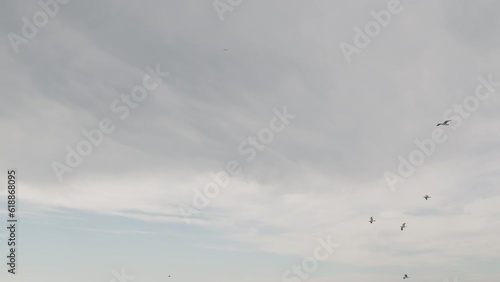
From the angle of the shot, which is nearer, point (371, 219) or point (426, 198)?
point (426, 198)

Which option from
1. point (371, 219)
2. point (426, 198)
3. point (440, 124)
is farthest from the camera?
point (371, 219)

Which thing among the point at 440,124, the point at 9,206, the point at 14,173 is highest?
the point at 440,124

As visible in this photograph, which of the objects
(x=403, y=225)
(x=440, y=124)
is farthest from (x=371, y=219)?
(x=440, y=124)

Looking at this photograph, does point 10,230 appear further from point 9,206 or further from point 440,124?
point 440,124

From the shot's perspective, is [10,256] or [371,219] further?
[371,219]

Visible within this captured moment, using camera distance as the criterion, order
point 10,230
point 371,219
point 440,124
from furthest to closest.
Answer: point 371,219
point 440,124
point 10,230

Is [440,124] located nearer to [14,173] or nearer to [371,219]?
[371,219]

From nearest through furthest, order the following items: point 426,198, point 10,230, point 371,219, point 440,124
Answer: point 10,230 → point 440,124 → point 426,198 → point 371,219

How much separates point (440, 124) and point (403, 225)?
26.8 meters

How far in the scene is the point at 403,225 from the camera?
82.0 meters

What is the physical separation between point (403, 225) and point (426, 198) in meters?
7.84

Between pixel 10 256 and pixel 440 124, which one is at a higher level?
pixel 440 124

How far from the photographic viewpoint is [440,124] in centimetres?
6662

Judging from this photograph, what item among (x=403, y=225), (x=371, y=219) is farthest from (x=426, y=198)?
(x=371, y=219)
